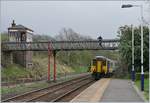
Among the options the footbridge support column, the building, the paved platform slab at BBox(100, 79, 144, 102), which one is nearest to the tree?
the footbridge support column

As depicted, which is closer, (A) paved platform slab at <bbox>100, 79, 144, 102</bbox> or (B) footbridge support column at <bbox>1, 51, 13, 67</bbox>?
(A) paved platform slab at <bbox>100, 79, 144, 102</bbox>

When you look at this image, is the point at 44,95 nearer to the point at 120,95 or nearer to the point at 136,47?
the point at 120,95

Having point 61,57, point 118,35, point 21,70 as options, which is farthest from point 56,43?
point 61,57

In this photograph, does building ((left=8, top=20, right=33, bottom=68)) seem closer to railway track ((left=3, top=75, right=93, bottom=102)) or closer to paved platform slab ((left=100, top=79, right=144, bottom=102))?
railway track ((left=3, top=75, right=93, bottom=102))

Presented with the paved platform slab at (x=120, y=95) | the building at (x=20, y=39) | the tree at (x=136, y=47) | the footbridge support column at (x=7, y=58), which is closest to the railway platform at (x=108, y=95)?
the paved platform slab at (x=120, y=95)

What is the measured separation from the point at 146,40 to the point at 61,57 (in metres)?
55.6

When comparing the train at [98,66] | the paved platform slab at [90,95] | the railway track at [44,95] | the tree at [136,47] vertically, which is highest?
the tree at [136,47]

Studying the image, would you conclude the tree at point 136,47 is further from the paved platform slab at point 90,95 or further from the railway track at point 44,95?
the paved platform slab at point 90,95

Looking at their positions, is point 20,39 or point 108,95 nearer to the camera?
point 108,95

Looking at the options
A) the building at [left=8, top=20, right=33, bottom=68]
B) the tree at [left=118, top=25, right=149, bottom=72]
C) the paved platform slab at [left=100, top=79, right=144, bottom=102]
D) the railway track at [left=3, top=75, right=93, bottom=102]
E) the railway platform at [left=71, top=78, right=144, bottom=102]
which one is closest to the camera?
the paved platform slab at [left=100, top=79, right=144, bottom=102]

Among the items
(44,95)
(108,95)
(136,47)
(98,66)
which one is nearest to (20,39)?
(98,66)

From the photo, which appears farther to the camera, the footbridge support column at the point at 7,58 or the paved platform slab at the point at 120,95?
the footbridge support column at the point at 7,58

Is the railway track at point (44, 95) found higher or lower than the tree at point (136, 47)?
lower

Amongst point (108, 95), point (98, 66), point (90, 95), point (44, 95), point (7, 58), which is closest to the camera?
point (108, 95)
